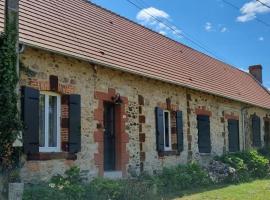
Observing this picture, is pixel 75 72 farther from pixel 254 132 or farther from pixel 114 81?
pixel 254 132

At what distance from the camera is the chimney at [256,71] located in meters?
30.9

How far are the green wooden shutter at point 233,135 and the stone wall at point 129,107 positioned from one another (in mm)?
1321

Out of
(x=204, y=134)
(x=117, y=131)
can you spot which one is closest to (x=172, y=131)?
(x=204, y=134)

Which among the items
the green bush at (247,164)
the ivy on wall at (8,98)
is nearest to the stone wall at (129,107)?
the green bush at (247,164)

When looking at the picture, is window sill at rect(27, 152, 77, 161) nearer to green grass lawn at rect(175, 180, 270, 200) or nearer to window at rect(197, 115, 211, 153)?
green grass lawn at rect(175, 180, 270, 200)

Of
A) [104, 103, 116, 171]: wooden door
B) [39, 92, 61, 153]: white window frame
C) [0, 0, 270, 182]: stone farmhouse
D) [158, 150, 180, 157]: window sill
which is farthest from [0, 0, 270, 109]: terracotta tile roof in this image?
[158, 150, 180, 157]: window sill

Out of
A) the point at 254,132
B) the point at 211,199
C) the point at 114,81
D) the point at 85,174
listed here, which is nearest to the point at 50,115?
the point at 85,174

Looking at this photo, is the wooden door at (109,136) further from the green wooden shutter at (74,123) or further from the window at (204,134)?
the window at (204,134)

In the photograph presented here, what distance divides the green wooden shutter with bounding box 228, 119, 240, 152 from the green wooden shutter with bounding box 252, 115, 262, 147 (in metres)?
2.38

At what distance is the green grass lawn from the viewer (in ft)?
38.2

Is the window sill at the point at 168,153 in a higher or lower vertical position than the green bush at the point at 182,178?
higher

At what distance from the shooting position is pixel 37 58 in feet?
33.9

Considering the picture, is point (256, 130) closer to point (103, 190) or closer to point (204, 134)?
point (204, 134)

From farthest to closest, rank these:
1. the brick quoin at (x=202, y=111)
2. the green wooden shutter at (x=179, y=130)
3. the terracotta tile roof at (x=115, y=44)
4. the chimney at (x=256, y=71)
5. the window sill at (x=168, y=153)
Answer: the chimney at (x=256, y=71), the brick quoin at (x=202, y=111), the green wooden shutter at (x=179, y=130), the window sill at (x=168, y=153), the terracotta tile roof at (x=115, y=44)
